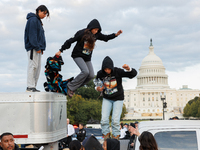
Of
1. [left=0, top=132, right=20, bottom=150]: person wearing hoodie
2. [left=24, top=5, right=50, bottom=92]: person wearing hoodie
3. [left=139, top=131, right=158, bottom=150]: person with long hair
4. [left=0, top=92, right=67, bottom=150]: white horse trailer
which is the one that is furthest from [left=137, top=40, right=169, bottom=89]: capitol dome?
[left=139, top=131, right=158, bottom=150]: person with long hair

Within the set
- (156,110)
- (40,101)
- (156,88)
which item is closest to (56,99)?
(40,101)

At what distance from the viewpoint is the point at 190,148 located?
445 centimetres

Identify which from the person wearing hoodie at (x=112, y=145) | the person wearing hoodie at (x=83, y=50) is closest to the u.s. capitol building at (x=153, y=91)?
the person wearing hoodie at (x=83, y=50)

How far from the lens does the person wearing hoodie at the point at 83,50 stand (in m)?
6.03

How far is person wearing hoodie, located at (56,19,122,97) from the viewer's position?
6.03 m

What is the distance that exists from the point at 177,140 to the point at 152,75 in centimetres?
14084

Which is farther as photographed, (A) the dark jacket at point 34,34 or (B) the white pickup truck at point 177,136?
(A) the dark jacket at point 34,34

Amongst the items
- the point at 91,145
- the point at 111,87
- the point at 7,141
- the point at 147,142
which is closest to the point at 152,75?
the point at 111,87

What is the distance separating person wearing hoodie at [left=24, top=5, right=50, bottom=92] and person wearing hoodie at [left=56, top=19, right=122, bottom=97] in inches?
17.4

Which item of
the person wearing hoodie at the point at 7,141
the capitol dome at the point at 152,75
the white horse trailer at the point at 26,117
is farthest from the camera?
the capitol dome at the point at 152,75

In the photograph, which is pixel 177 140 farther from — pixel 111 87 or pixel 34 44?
pixel 34 44

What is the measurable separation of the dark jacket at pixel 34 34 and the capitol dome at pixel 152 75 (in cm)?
13923

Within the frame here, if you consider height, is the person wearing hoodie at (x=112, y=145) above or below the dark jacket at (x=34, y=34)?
below

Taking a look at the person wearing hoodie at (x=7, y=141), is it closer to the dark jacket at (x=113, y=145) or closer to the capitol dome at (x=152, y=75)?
the dark jacket at (x=113, y=145)
